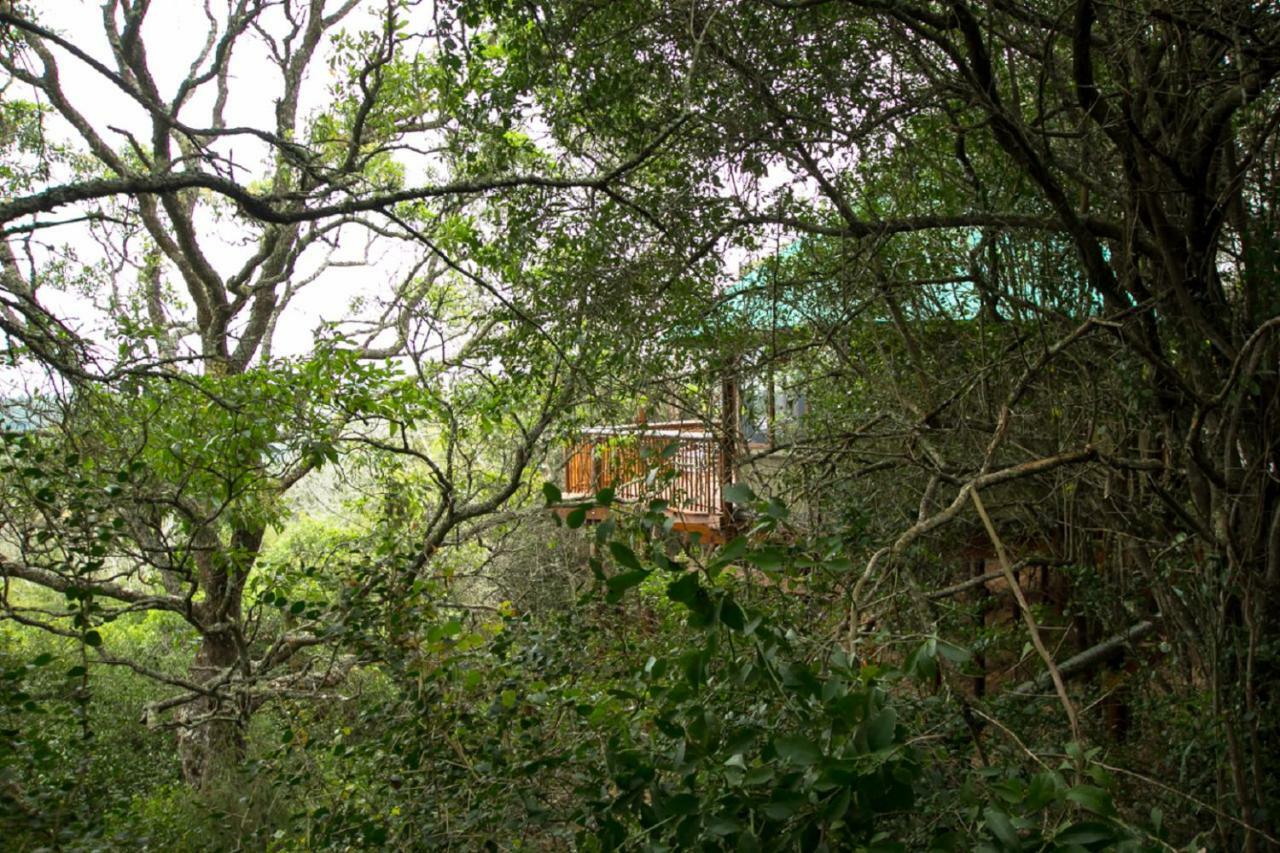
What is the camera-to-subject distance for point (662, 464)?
2.48m

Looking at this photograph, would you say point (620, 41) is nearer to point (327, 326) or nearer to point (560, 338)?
point (560, 338)

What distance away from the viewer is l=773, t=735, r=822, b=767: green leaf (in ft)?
4.16

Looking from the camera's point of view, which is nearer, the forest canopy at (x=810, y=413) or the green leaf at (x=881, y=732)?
the green leaf at (x=881, y=732)

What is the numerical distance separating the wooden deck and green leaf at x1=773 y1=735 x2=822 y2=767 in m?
0.51

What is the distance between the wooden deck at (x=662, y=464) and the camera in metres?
3.39

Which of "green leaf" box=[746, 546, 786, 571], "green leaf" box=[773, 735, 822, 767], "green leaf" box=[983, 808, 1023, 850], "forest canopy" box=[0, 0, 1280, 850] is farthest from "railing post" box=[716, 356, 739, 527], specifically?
"green leaf" box=[983, 808, 1023, 850]

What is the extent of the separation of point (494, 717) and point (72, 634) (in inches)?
55.8

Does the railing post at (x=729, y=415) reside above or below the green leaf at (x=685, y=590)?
above

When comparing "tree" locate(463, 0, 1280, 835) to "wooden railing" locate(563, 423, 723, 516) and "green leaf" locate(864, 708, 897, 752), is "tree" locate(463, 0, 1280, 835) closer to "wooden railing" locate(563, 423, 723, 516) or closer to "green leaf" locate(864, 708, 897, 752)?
"wooden railing" locate(563, 423, 723, 516)

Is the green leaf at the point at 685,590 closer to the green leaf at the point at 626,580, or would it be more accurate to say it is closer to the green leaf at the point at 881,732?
the green leaf at the point at 626,580

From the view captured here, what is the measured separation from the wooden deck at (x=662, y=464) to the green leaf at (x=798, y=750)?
505 millimetres

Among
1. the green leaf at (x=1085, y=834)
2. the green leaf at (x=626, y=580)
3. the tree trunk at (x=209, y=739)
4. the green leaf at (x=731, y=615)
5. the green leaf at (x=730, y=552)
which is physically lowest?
the tree trunk at (x=209, y=739)

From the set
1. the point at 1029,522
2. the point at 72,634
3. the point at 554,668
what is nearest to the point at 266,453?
the point at 72,634

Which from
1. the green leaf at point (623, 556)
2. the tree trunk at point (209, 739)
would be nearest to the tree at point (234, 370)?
the tree trunk at point (209, 739)
